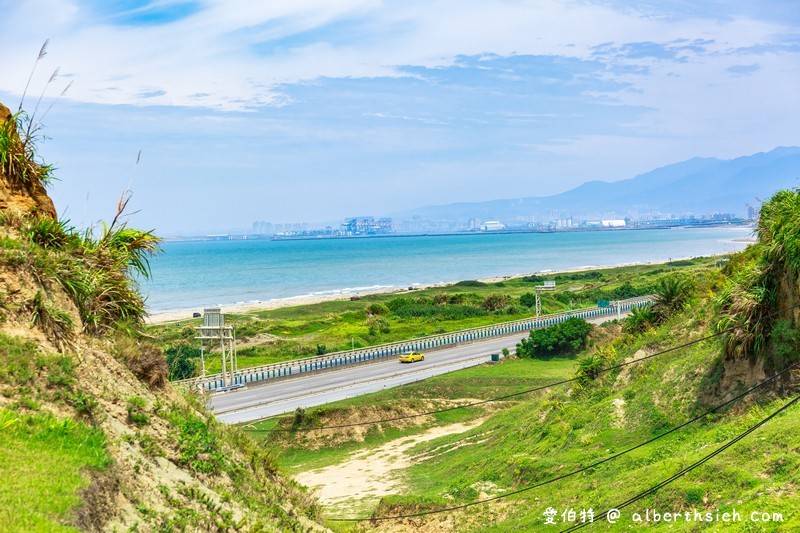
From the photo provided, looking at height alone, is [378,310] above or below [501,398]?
below

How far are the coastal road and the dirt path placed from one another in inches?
250

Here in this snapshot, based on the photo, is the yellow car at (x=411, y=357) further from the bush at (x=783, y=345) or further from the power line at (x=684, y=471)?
the power line at (x=684, y=471)

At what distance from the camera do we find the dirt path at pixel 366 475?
24.1 m

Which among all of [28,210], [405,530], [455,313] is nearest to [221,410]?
[405,530]

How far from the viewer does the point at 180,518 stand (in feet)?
28.7

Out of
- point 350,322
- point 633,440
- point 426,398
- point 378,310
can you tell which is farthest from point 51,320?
point 378,310

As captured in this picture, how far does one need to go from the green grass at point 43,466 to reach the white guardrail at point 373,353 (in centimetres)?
2812

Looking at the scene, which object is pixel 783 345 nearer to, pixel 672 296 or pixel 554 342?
pixel 672 296

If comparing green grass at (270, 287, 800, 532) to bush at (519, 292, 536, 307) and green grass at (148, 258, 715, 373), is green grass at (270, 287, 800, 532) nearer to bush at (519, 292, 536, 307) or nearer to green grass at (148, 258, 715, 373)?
green grass at (148, 258, 715, 373)

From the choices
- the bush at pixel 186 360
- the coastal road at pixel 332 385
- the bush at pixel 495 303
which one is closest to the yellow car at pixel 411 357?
the coastal road at pixel 332 385

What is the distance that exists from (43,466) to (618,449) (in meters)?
16.6

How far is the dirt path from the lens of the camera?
24.1 meters

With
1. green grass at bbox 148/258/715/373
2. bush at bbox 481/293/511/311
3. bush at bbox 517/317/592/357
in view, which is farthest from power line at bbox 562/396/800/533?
bush at bbox 481/293/511/311

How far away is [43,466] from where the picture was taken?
746cm
